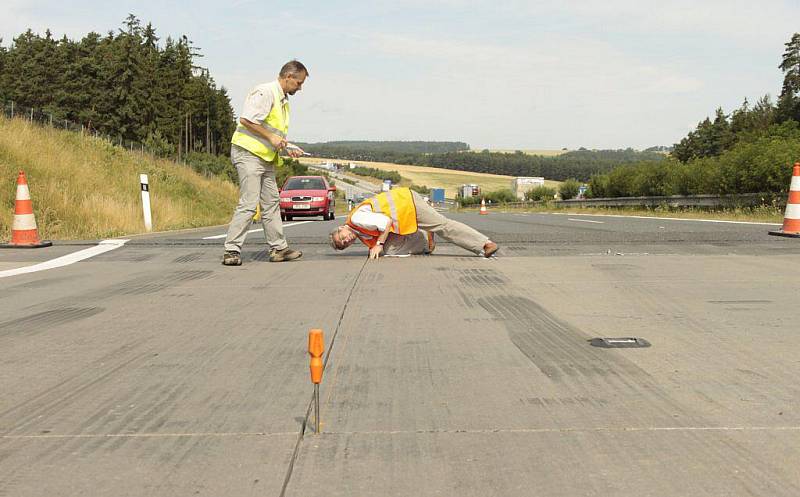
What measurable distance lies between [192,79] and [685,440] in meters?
98.4

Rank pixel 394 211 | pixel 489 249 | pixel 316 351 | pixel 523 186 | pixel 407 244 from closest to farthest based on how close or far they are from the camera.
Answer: pixel 316 351
pixel 394 211
pixel 489 249
pixel 407 244
pixel 523 186

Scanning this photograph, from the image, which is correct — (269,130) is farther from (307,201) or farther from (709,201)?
(709,201)

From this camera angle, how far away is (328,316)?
16.2 ft

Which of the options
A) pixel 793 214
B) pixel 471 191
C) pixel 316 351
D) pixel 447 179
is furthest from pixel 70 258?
pixel 447 179

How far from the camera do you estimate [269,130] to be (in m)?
7.79

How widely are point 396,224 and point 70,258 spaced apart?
12.2 feet

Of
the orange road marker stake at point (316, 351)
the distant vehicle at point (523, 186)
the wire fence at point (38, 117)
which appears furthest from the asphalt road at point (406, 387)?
the distant vehicle at point (523, 186)

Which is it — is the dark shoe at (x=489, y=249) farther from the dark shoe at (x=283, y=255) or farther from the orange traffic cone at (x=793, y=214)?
the orange traffic cone at (x=793, y=214)

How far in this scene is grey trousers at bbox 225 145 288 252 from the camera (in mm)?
7715

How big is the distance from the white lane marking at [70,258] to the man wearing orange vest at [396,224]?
2.90 meters

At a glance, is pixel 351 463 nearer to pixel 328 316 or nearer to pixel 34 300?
pixel 328 316

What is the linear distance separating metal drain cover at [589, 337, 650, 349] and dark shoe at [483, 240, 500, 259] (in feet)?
12.4

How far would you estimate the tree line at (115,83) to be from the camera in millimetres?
77438

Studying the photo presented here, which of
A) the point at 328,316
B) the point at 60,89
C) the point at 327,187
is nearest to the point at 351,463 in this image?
the point at 328,316
